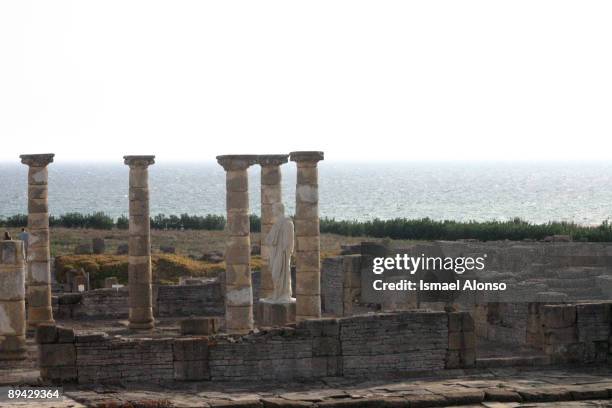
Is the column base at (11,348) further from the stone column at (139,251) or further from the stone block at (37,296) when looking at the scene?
the stone column at (139,251)

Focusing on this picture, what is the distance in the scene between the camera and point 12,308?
22.7m

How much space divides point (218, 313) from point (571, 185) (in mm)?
154231

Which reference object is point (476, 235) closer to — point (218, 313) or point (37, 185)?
point (218, 313)

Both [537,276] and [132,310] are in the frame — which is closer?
[132,310]

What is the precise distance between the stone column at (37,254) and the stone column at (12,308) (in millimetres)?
3558

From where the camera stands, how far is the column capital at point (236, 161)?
24.5 metres

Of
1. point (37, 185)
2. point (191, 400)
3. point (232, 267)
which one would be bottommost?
point (191, 400)

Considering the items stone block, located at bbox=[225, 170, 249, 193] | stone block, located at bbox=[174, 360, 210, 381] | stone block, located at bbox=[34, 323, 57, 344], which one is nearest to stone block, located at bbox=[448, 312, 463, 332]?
stone block, located at bbox=[174, 360, 210, 381]

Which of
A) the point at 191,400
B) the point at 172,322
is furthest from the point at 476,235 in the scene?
the point at 191,400

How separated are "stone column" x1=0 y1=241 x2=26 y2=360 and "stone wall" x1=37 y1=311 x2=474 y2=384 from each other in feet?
11.0

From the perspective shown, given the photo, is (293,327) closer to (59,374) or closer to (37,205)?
(59,374)

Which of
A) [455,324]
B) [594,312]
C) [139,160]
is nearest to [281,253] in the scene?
[139,160]

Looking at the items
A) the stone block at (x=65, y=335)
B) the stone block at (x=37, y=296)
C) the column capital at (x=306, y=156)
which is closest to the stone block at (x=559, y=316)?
the column capital at (x=306, y=156)

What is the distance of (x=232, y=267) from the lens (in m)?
25.0
